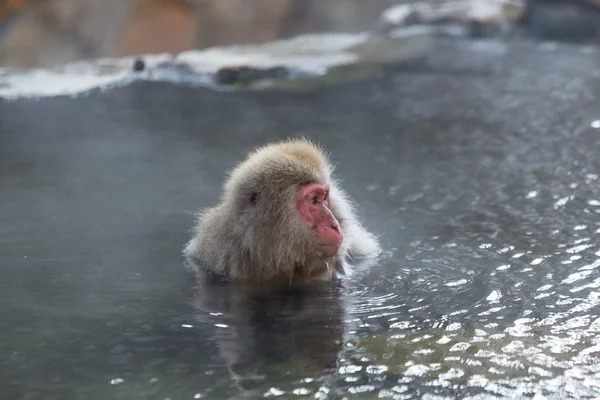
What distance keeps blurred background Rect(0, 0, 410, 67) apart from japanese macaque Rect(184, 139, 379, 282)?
926 cm

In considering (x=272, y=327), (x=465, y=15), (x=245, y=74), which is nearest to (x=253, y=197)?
(x=272, y=327)

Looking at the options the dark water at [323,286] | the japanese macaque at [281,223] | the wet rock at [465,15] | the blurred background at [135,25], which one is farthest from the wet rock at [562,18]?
the japanese macaque at [281,223]

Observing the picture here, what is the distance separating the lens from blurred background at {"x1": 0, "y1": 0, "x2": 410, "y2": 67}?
42.9ft

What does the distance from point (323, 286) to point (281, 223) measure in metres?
0.39

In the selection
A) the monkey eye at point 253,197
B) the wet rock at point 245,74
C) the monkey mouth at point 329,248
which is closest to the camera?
the monkey mouth at point 329,248

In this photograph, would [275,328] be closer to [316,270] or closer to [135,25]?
[316,270]

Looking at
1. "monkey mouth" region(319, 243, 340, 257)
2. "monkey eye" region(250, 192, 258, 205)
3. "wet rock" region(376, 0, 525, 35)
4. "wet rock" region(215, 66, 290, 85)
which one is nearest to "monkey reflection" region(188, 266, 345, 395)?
"monkey mouth" region(319, 243, 340, 257)

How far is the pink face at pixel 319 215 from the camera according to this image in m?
4.43

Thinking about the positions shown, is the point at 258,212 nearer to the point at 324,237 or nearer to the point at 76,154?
the point at 324,237

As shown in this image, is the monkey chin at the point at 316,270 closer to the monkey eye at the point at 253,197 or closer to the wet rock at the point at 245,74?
the monkey eye at the point at 253,197

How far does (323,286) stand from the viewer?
457cm

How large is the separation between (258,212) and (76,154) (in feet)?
10.4

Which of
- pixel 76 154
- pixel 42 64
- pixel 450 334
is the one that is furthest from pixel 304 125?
pixel 42 64

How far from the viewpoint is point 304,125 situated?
8.10m
